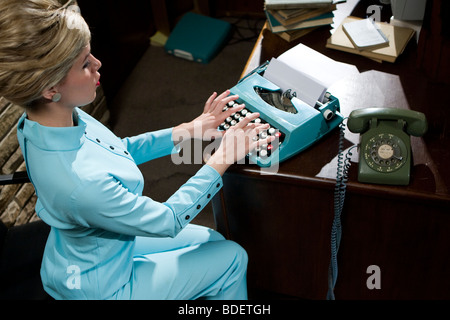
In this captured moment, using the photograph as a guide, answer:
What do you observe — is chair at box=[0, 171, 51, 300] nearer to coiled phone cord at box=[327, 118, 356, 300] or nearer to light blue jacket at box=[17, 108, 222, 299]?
light blue jacket at box=[17, 108, 222, 299]

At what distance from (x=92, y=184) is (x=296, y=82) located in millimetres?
673

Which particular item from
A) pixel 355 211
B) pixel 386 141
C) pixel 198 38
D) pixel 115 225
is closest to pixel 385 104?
pixel 386 141

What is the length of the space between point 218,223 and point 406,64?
87cm

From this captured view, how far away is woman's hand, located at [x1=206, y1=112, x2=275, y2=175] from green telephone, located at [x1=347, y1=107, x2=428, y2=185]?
262 mm

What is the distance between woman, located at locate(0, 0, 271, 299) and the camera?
108 cm

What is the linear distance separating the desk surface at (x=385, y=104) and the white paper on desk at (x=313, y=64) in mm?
101

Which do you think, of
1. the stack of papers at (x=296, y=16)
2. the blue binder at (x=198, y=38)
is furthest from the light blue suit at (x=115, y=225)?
the blue binder at (x=198, y=38)

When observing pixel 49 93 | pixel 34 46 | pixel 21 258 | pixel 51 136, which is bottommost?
pixel 21 258

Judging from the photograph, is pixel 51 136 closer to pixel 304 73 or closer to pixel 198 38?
pixel 304 73

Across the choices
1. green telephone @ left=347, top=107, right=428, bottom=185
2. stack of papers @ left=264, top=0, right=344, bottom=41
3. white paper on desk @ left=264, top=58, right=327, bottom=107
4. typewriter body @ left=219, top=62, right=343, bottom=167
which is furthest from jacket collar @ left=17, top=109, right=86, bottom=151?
stack of papers @ left=264, top=0, right=344, bottom=41

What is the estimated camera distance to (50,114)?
3.97 feet

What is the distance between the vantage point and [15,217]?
2.10 meters

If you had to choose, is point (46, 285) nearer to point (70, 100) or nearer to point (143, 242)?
point (143, 242)

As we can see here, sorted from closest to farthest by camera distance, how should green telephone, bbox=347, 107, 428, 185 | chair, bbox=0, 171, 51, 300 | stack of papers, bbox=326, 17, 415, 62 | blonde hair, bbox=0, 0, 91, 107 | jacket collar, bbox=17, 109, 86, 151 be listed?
blonde hair, bbox=0, 0, 91, 107, jacket collar, bbox=17, 109, 86, 151, green telephone, bbox=347, 107, 428, 185, chair, bbox=0, 171, 51, 300, stack of papers, bbox=326, 17, 415, 62
